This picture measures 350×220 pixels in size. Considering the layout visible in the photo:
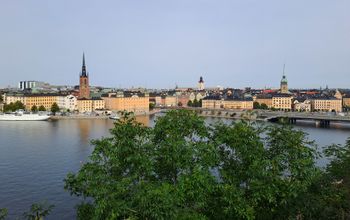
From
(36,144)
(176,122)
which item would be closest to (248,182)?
(176,122)

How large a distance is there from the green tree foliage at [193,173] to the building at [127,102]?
64.5 metres

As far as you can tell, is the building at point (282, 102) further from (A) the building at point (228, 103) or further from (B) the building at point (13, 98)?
(B) the building at point (13, 98)

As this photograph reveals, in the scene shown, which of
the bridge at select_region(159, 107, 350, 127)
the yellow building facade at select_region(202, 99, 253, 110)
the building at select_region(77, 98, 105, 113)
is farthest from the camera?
the yellow building facade at select_region(202, 99, 253, 110)

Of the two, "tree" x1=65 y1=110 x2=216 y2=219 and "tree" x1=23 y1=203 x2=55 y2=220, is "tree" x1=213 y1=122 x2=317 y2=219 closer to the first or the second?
"tree" x1=65 y1=110 x2=216 y2=219

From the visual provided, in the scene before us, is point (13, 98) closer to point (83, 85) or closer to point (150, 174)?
point (83, 85)

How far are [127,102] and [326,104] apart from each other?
118ft

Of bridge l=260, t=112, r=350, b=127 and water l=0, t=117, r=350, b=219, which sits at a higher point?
bridge l=260, t=112, r=350, b=127

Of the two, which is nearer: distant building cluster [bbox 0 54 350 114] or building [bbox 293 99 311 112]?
distant building cluster [bbox 0 54 350 114]

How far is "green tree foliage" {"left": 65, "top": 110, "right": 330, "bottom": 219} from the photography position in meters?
6.38

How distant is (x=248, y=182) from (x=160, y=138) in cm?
196

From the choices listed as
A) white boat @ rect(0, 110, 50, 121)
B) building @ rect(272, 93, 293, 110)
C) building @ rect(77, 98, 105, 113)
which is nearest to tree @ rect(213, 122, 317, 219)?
white boat @ rect(0, 110, 50, 121)

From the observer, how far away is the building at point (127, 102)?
240 feet

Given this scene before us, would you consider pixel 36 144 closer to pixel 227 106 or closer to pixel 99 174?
pixel 99 174

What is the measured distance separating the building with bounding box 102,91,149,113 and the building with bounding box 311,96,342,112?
30704mm
